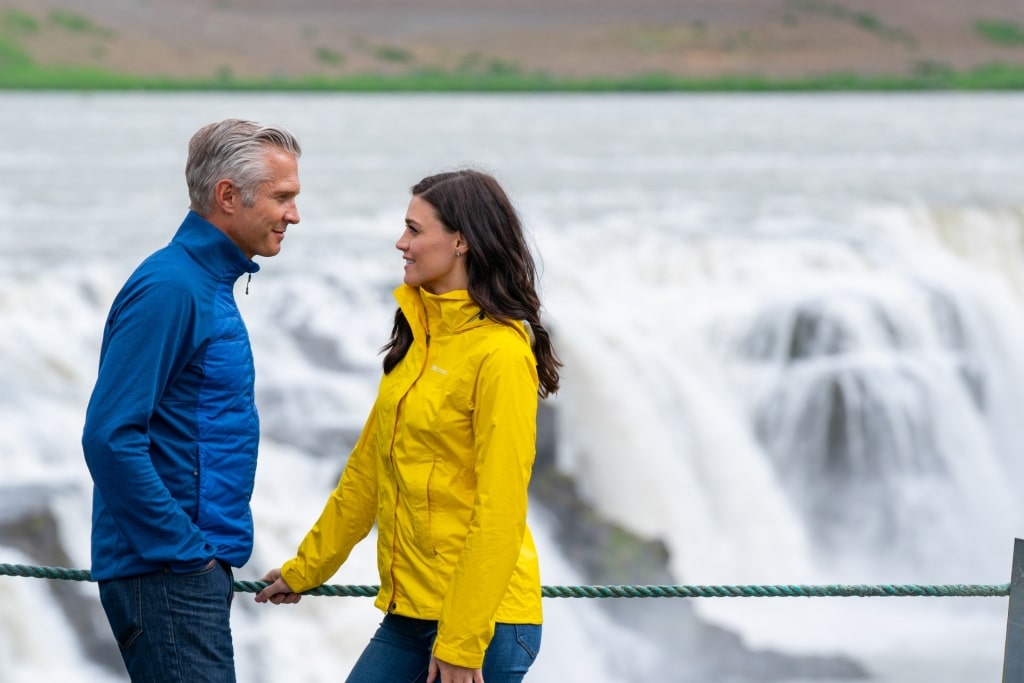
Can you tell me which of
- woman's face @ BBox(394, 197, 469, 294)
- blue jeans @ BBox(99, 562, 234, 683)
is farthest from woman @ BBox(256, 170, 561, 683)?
blue jeans @ BBox(99, 562, 234, 683)

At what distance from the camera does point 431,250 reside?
9.32 feet

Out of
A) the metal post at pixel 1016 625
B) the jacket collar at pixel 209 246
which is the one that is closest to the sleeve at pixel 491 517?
the jacket collar at pixel 209 246

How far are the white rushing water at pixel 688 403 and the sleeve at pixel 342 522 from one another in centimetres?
330

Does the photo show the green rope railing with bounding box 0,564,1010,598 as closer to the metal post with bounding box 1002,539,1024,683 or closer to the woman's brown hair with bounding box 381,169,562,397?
the metal post with bounding box 1002,539,1024,683

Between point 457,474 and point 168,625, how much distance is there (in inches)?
23.9

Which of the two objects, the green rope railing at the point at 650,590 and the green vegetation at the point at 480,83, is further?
the green vegetation at the point at 480,83

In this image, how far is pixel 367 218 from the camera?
20312mm

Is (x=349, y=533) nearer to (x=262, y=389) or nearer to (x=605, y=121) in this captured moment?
(x=262, y=389)

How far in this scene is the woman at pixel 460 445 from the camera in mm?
2699

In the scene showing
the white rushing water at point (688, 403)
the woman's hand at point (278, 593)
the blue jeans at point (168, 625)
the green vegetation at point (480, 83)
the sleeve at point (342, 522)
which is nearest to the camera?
the blue jeans at point (168, 625)

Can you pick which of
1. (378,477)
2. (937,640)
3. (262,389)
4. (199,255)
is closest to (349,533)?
(378,477)

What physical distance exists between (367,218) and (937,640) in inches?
430

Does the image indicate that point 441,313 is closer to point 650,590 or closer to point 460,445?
point 460,445

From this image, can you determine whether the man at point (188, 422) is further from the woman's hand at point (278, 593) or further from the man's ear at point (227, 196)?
the woman's hand at point (278, 593)
